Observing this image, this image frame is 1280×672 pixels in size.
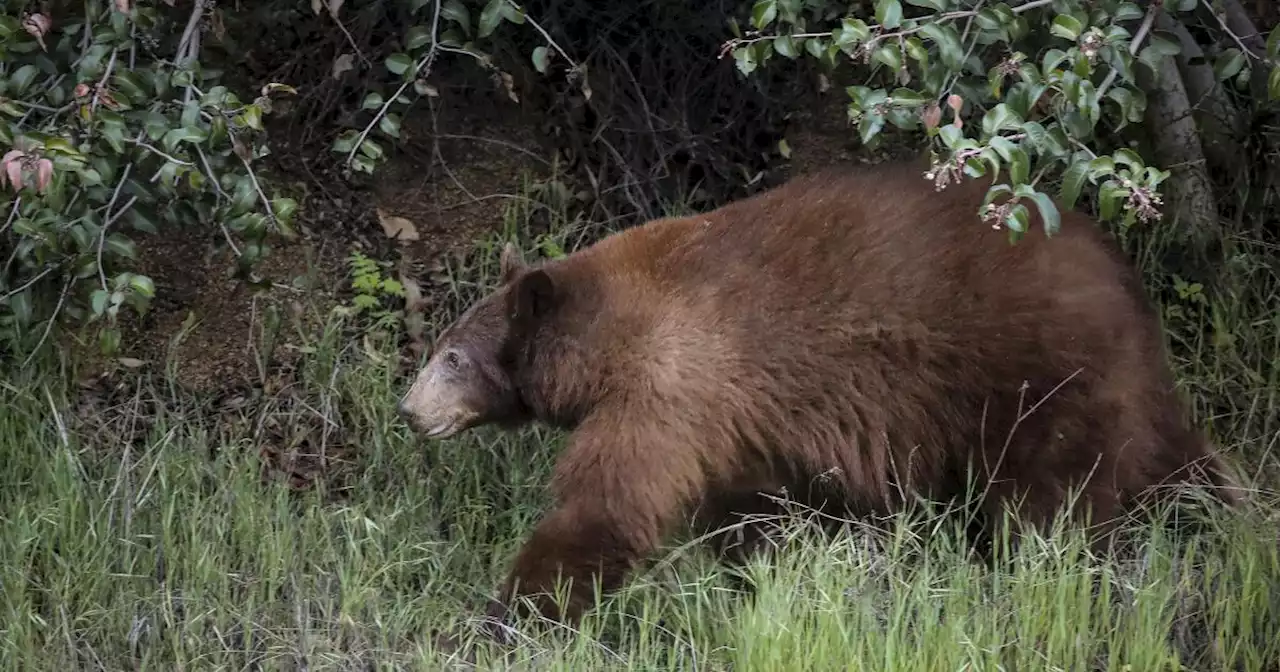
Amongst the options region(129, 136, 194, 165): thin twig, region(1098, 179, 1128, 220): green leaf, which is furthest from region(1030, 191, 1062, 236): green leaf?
region(129, 136, 194, 165): thin twig

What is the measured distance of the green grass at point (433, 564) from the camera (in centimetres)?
374

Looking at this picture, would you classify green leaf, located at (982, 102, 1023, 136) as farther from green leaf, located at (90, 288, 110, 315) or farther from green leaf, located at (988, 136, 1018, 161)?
green leaf, located at (90, 288, 110, 315)

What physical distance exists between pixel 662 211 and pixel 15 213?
2643 mm

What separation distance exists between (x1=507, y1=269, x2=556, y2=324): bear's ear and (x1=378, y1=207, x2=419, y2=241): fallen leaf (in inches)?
71.7

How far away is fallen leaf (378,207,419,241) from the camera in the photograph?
6273 millimetres

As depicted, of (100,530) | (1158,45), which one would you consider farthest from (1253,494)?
(100,530)

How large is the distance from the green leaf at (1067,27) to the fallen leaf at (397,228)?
3292mm

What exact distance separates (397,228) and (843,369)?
2635mm

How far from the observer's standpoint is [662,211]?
6.23 meters

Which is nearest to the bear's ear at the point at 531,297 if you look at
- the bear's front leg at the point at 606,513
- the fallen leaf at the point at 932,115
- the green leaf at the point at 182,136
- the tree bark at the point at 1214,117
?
the bear's front leg at the point at 606,513

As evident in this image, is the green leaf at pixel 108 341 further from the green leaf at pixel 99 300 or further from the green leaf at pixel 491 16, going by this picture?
the green leaf at pixel 491 16

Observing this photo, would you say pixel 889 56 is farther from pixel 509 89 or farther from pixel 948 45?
pixel 509 89

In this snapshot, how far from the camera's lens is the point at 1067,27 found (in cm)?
374

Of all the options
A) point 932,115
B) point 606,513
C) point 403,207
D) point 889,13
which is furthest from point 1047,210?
point 403,207
